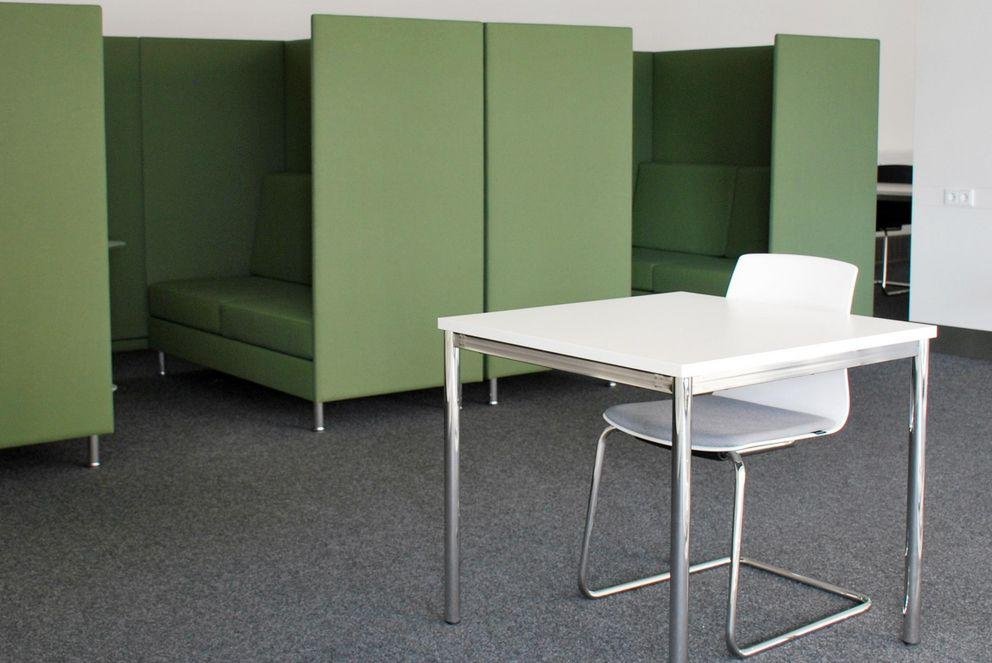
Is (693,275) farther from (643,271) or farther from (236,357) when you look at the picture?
(236,357)

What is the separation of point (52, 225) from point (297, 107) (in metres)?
2.18

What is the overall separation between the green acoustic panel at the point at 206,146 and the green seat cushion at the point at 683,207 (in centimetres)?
197

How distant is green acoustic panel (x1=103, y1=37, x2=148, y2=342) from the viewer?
580 cm

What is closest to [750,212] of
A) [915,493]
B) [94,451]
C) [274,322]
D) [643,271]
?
[643,271]

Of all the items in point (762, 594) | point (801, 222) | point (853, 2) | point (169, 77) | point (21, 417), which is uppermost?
point (853, 2)

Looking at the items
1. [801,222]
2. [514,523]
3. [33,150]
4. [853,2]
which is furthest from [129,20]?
[853,2]

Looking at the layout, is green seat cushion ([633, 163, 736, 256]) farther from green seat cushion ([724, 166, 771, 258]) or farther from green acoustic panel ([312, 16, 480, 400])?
green acoustic panel ([312, 16, 480, 400])

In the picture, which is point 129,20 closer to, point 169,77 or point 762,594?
point 169,77

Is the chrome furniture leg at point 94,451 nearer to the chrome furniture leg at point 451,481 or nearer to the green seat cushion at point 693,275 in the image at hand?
the chrome furniture leg at point 451,481

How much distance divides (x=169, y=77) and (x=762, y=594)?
4081mm

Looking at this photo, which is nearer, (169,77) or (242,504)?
(242,504)

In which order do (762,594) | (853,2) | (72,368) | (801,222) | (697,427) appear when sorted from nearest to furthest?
(697,427), (762,594), (72,368), (801,222), (853,2)

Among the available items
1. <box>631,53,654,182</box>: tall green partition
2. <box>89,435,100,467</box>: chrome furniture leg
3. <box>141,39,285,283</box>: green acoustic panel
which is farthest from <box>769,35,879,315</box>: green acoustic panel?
<box>89,435,100,467</box>: chrome furniture leg

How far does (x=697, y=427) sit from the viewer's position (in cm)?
273
